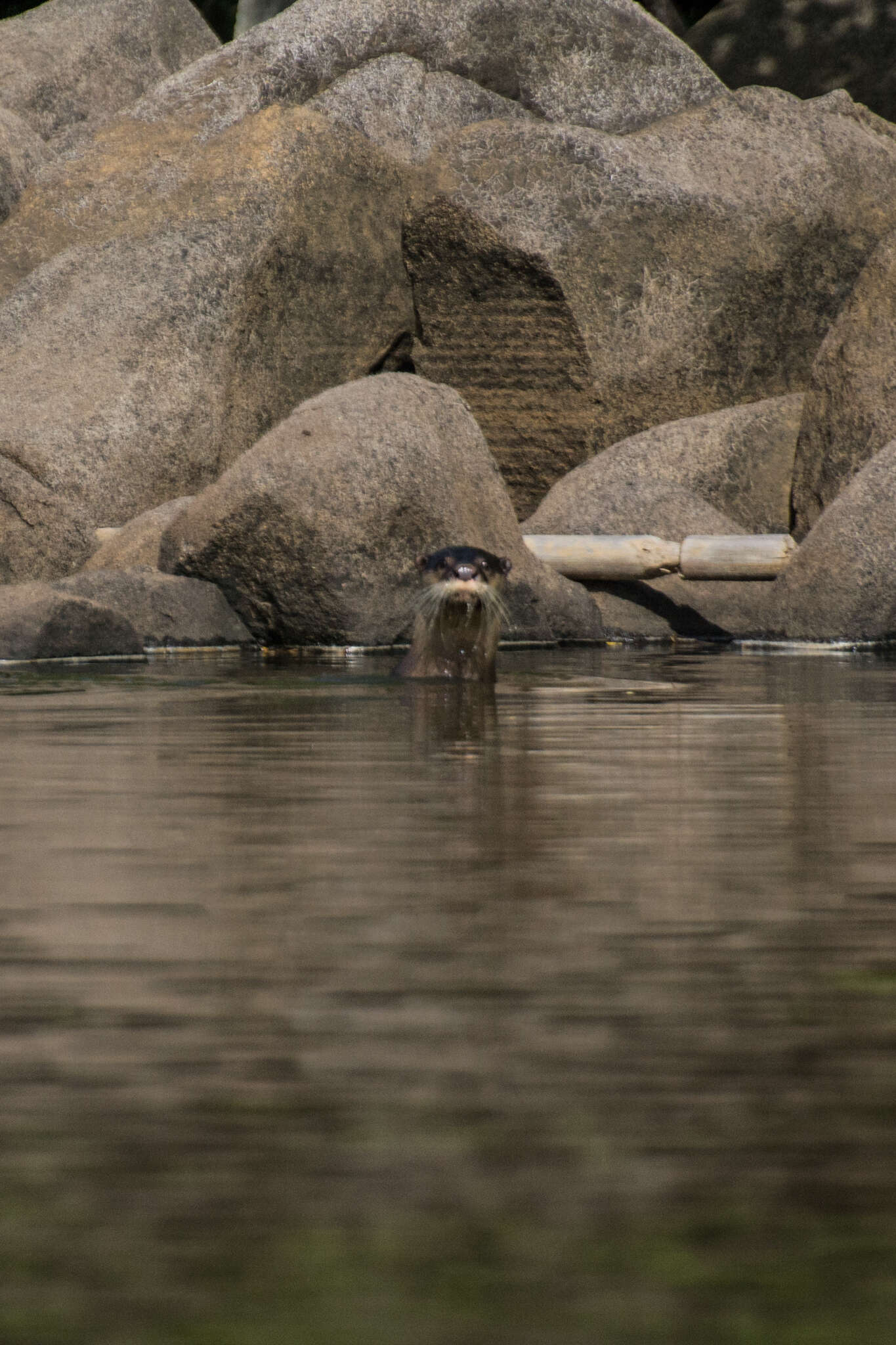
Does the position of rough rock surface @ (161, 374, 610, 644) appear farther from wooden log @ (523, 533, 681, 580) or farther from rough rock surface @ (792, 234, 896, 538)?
rough rock surface @ (792, 234, 896, 538)

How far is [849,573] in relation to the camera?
45.3ft

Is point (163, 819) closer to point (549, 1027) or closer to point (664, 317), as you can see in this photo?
point (549, 1027)

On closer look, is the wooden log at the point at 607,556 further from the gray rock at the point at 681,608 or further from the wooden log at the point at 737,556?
the gray rock at the point at 681,608

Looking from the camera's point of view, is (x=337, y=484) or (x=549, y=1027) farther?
(x=337, y=484)

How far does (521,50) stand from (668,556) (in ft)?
27.4

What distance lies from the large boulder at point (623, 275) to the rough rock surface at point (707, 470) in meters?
1.03

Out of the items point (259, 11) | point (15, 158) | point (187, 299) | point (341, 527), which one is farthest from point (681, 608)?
point (259, 11)

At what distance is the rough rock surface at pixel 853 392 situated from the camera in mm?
15688

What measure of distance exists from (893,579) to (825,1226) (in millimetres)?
12296

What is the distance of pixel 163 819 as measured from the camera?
4.57 meters

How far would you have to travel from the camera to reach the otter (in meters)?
9.74

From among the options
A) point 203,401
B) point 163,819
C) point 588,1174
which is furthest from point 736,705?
point 203,401

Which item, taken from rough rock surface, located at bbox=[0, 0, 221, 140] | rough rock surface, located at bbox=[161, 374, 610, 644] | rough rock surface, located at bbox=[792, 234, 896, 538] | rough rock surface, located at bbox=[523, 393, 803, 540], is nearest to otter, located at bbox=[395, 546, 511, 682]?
rough rock surface, located at bbox=[161, 374, 610, 644]

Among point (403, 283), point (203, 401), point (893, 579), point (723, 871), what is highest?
point (403, 283)
